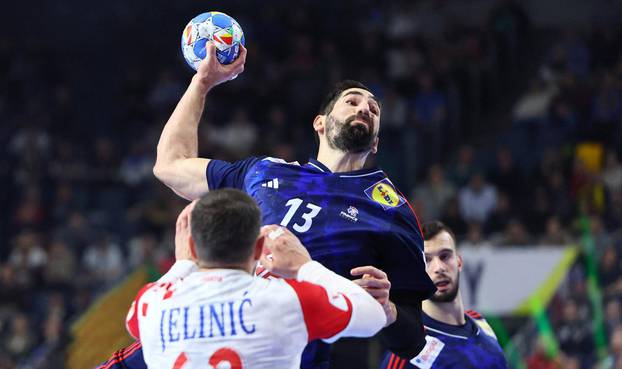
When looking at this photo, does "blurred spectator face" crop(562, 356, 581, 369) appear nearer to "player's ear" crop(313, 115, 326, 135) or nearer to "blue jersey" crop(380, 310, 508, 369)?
"blue jersey" crop(380, 310, 508, 369)

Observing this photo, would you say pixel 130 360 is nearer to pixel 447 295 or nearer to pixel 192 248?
pixel 192 248

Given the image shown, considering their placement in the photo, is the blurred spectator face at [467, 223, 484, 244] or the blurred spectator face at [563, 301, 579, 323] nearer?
the blurred spectator face at [563, 301, 579, 323]

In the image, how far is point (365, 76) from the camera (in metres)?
19.3

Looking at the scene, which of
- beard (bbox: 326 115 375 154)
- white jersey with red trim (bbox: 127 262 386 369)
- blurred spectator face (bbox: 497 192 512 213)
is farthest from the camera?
blurred spectator face (bbox: 497 192 512 213)

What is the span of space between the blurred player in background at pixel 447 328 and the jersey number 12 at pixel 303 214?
59.1 inches

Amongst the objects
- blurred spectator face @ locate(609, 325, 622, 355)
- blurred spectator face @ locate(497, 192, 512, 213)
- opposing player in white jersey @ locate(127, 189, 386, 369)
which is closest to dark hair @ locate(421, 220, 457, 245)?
opposing player in white jersey @ locate(127, 189, 386, 369)

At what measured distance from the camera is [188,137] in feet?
19.7

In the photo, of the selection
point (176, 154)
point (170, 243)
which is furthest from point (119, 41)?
point (176, 154)

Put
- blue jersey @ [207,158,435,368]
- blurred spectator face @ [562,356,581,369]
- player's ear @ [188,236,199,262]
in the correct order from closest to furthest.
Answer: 1. player's ear @ [188,236,199,262]
2. blue jersey @ [207,158,435,368]
3. blurred spectator face @ [562,356,581,369]

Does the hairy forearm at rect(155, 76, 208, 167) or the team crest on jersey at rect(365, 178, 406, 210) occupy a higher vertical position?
the hairy forearm at rect(155, 76, 208, 167)

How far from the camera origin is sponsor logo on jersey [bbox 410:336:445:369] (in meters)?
6.59

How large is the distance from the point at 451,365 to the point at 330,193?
1.72 m

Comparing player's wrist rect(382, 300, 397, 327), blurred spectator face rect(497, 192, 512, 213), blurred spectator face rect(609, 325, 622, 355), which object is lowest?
blurred spectator face rect(609, 325, 622, 355)

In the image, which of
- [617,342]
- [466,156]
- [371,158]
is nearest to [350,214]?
[617,342]
